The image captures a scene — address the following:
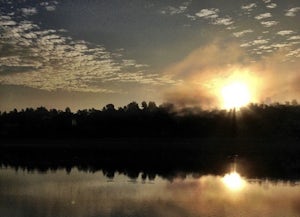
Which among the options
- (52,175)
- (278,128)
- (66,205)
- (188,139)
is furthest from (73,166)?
(278,128)

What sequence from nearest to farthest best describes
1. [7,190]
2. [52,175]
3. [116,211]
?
[116,211] → [7,190] → [52,175]

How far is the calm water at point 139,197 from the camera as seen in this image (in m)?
24.2

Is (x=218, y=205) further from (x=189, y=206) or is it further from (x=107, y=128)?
(x=107, y=128)

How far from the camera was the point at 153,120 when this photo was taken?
108 meters

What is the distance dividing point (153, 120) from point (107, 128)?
10.6m

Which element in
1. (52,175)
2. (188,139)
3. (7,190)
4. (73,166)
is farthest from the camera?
(188,139)

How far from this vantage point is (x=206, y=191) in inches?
1316

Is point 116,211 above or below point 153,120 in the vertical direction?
below

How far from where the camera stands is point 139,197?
96.5 feet

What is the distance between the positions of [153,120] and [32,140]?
2756cm

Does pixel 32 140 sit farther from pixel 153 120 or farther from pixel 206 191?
pixel 206 191

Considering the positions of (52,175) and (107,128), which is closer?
(52,175)

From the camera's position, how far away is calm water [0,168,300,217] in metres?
24.2

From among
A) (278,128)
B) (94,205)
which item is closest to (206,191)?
(94,205)
